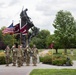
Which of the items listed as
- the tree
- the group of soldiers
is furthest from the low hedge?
the tree

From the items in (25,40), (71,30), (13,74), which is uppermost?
(71,30)

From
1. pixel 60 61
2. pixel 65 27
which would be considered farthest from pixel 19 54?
pixel 65 27

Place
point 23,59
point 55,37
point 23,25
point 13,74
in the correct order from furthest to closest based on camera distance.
Result: point 55,37 → point 23,25 → point 23,59 → point 13,74

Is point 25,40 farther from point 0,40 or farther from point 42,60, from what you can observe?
point 0,40

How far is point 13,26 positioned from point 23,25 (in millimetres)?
2740

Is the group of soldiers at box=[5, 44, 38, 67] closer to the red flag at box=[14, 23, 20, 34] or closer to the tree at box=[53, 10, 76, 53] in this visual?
the red flag at box=[14, 23, 20, 34]

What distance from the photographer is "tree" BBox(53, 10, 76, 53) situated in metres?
72.8

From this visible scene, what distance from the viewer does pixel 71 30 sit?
7419 cm

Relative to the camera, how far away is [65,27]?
7456 centimetres

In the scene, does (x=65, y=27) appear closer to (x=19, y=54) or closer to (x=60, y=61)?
(x=60, y=61)

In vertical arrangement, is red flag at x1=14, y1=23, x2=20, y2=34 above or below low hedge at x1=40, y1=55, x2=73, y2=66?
above

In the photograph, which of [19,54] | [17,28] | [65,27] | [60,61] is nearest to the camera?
[19,54]

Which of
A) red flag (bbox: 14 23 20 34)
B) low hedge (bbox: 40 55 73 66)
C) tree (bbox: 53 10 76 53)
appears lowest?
low hedge (bbox: 40 55 73 66)

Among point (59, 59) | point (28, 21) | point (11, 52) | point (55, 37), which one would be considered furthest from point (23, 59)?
point (55, 37)
